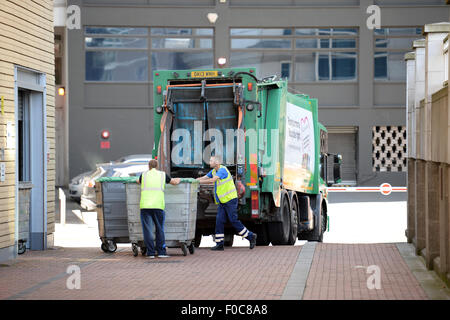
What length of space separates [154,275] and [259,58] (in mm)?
25501

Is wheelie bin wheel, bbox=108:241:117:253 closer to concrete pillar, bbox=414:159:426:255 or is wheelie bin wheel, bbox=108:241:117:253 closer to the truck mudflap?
the truck mudflap

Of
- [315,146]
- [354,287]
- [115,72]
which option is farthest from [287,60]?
[354,287]

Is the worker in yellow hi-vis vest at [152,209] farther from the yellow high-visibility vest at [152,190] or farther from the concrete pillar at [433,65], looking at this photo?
the concrete pillar at [433,65]

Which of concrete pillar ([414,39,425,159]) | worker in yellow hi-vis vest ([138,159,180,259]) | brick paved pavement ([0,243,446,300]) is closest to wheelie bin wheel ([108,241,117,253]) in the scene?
brick paved pavement ([0,243,446,300])

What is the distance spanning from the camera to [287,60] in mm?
36406

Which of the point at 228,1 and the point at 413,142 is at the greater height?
the point at 228,1

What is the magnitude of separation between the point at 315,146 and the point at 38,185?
22.9ft

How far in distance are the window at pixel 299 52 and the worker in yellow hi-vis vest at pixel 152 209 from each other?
22843mm

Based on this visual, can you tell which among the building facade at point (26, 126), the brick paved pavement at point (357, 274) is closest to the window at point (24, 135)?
the building facade at point (26, 126)

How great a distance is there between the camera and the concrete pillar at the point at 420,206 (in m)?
14.0

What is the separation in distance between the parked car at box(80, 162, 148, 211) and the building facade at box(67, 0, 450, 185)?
10.6 m

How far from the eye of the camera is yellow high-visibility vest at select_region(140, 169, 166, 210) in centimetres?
1369

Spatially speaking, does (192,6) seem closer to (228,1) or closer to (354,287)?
(228,1)
